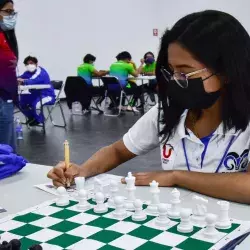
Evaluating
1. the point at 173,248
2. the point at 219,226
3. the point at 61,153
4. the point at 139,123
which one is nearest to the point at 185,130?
the point at 139,123

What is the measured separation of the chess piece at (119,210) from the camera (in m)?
1.28

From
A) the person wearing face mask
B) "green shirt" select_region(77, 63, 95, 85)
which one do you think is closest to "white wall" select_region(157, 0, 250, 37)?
"green shirt" select_region(77, 63, 95, 85)

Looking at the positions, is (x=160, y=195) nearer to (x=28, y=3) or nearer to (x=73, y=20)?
(x=28, y=3)

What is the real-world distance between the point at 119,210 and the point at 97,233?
16cm

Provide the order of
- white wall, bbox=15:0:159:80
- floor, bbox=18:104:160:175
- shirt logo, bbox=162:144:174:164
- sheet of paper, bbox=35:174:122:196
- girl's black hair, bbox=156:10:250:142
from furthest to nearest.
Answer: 1. white wall, bbox=15:0:159:80
2. floor, bbox=18:104:160:175
3. shirt logo, bbox=162:144:174:164
4. sheet of paper, bbox=35:174:122:196
5. girl's black hair, bbox=156:10:250:142

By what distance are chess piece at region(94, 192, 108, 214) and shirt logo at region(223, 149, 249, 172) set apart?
1.70ft

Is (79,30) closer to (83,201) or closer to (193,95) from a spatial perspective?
(193,95)

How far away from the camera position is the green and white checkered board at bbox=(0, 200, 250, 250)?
108 centimetres

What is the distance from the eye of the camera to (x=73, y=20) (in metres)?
11.1

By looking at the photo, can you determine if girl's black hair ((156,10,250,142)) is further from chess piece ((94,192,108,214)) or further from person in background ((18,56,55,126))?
person in background ((18,56,55,126))

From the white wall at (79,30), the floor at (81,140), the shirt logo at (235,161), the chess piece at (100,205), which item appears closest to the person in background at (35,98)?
the floor at (81,140)

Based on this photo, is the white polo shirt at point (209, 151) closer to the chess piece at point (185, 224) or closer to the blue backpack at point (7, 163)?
the chess piece at point (185, 224)

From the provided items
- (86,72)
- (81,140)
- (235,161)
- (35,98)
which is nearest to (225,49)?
(235,161)

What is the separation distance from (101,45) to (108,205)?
10750 millimetres
